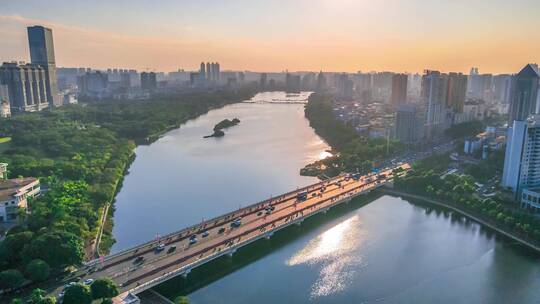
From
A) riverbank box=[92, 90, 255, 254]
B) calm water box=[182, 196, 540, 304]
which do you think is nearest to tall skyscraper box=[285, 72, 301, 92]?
riverbank box=[92, 90, 255, 254]

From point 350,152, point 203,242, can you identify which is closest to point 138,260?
point 203,242

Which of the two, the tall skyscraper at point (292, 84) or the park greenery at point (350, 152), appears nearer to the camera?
the park greenery at point (350, 152)

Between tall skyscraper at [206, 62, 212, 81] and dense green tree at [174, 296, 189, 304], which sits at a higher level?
tall skyscraper at [206, 62, 212, 81]

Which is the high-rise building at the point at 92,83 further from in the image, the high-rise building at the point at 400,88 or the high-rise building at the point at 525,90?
the high-rise building at the point at 525,90

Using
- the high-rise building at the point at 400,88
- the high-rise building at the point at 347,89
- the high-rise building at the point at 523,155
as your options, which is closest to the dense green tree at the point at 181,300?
the high-rise building at the point at 523,155

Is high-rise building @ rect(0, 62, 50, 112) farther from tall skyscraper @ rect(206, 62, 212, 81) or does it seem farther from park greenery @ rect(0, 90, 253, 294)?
tall skyscraper @ rect(206, 62, 212, 81)

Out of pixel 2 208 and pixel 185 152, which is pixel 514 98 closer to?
pixel 185 152
